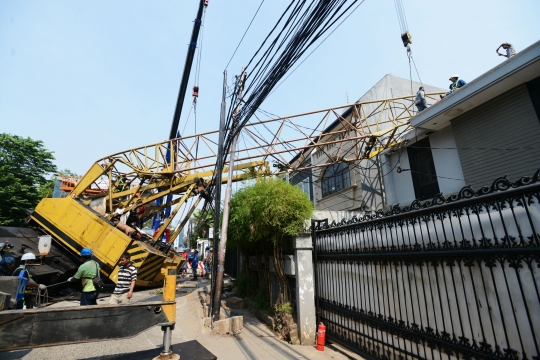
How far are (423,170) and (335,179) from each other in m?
4.69

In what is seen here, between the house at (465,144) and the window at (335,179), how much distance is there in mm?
563

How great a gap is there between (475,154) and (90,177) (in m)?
14.2

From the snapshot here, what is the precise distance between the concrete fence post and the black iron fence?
0.68 metres

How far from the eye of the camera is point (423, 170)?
9.03 meters

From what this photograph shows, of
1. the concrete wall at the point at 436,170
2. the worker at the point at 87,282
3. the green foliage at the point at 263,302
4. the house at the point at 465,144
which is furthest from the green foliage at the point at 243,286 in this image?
the concrete wall at the point at 436,170

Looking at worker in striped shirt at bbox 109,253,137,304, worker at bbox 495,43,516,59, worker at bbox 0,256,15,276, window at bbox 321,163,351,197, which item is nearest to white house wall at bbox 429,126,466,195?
worker at bbox 495,43,516,59

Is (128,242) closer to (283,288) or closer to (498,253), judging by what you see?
(283,288)

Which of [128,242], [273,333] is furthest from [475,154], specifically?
[128,242]

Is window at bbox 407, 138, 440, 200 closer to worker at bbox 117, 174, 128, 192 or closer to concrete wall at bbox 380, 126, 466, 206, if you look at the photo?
concrete wall at bbox 380, 126, 466, 206

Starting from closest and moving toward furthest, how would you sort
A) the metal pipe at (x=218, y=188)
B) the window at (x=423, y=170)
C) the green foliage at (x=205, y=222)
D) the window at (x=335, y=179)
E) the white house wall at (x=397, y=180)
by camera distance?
the metal pipe at (x=218, y=188)
the window at (x=423, y=170)
the white house wall at (x=397, y=180)
the window at (x=335, y=179)
the green foliage at (x=205, y=222)

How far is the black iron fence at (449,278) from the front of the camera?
244cm

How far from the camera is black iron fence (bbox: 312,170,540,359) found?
2.44 m

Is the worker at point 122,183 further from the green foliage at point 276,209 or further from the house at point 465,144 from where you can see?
the house at point 465,144

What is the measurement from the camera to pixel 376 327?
3.97m
